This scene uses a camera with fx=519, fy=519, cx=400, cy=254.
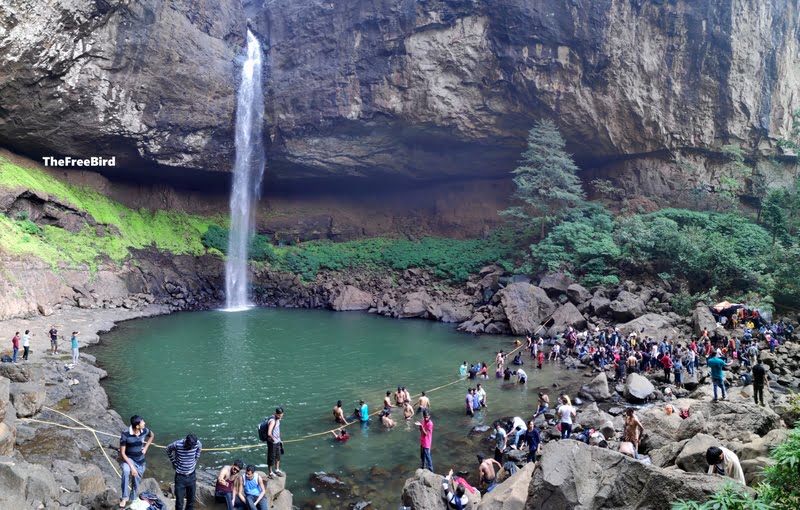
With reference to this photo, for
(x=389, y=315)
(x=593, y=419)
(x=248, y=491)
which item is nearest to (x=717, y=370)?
(x=593, y=419)

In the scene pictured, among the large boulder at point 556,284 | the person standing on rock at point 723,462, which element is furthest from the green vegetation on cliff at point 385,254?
the person standing on rock at point 723,462

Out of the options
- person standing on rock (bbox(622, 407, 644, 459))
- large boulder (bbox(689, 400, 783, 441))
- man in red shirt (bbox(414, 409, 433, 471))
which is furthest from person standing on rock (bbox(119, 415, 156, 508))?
large boulder (bbox(689, 400, 783, 441))

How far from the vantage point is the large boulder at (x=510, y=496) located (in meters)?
8.24

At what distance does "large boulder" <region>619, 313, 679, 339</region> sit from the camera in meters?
23.5

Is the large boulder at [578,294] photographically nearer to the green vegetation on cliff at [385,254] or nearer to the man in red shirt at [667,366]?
the green vegetation on cliff at [385,254]

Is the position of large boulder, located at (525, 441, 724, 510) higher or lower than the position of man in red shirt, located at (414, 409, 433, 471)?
higher

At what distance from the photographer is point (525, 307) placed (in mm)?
28422

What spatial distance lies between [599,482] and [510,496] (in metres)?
1.83

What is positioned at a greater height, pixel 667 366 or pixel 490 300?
pixel 490 300

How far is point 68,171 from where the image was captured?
3475 cm

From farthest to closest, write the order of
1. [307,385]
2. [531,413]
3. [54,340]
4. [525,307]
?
[525,307] < [54,340] < [307,385] < [531,413]

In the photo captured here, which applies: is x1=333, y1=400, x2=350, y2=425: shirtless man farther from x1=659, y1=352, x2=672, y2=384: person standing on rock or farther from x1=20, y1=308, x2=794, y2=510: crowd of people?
x1=659, y1=352, x2=672, y2=384: person standing on rock

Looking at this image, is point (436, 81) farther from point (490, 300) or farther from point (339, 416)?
point (339, 416)

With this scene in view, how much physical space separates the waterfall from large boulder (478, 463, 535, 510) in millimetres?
30191
